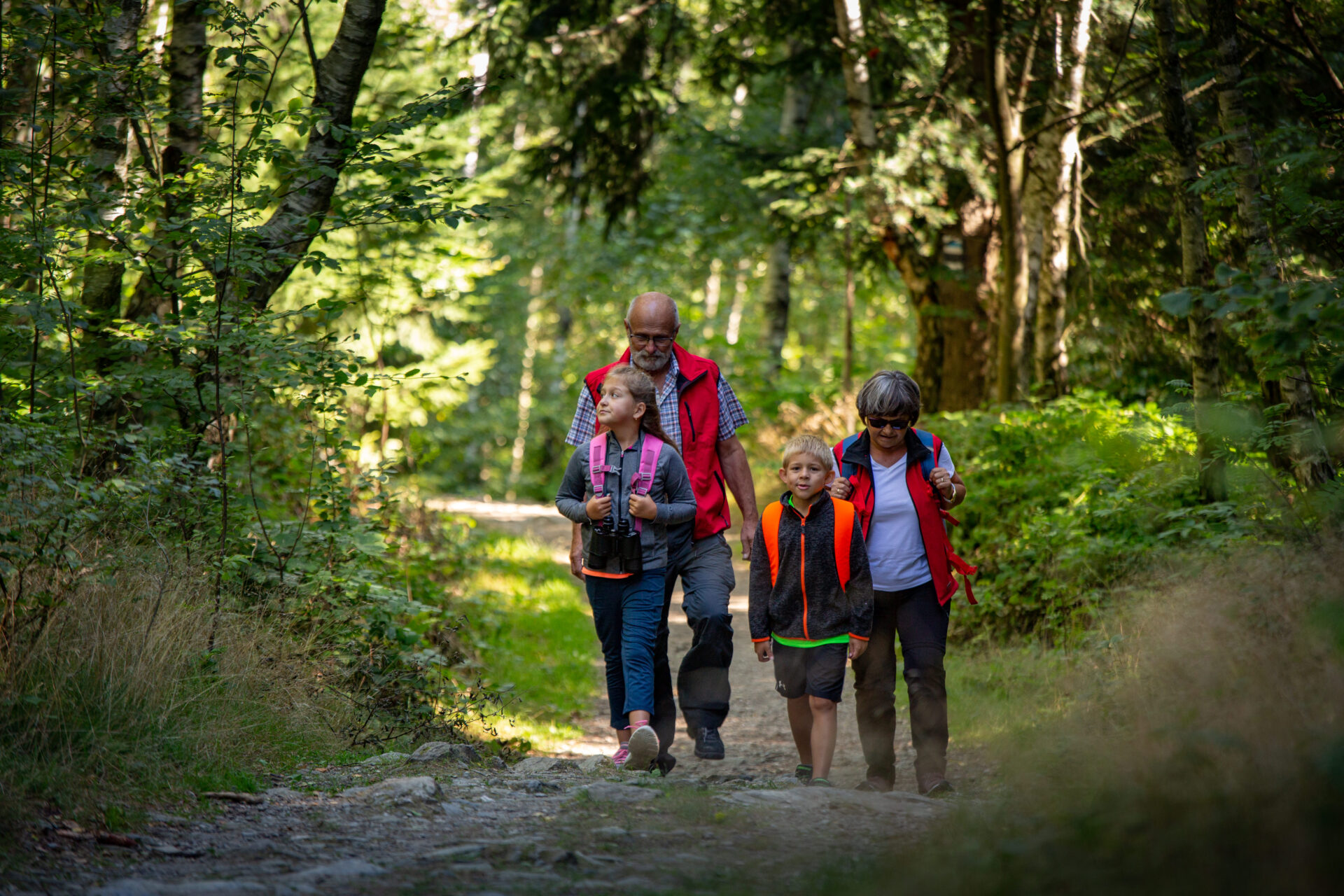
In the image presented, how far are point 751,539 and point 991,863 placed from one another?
8.77 feet

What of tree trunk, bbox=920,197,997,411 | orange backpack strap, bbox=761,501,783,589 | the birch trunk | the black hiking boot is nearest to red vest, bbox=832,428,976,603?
orange backpack strap, bbox=761,501,783,589

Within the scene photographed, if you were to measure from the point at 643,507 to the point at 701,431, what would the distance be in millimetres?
679

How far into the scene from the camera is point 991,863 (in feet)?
8.40

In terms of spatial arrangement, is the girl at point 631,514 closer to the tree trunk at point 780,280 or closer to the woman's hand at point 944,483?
the woman's hand at point 944,483

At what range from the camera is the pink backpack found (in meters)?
4.91

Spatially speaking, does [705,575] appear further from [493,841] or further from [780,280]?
[780,280]

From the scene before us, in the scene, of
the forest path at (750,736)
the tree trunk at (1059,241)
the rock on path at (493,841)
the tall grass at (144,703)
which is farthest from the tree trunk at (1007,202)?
the tall grass at (144,703)

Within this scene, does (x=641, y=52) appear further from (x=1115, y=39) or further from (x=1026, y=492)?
(x=1026, y=492)

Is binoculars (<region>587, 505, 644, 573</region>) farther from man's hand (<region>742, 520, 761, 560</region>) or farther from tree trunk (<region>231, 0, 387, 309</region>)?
tree trunk (<region>231, 0, 387, 309</region>)

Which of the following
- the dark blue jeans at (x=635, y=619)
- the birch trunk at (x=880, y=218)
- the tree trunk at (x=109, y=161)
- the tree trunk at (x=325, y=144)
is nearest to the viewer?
the dark blue jeans at (x=635, y=619)

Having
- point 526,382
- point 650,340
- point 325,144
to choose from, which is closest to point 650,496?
→ point 650,340

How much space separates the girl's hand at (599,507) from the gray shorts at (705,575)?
46 centimetres

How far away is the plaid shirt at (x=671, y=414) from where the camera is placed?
17.3 ft

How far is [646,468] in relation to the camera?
16.2 ft
